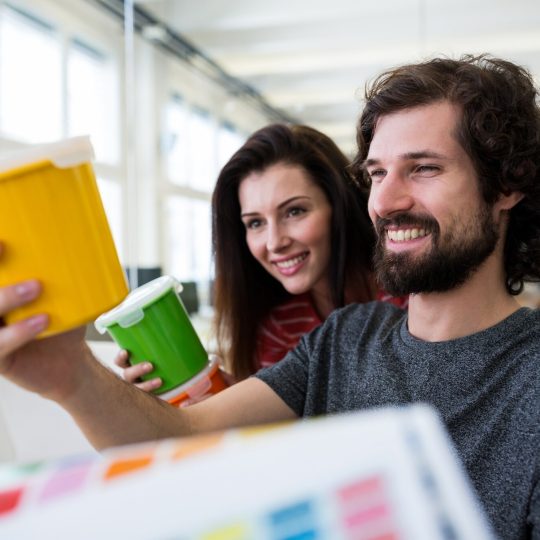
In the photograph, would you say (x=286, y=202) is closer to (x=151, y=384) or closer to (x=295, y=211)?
(x=295, y=211)

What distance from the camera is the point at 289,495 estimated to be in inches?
10.6

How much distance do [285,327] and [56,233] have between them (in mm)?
1158

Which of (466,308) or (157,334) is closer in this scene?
(466,308)

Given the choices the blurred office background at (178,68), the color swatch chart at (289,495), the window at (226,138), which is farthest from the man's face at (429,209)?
the window at (226,138)

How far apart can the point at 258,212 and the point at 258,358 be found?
1.26ft

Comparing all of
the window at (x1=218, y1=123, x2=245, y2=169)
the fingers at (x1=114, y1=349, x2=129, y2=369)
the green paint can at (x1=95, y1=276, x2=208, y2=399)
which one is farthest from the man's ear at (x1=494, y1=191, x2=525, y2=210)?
the window at (x1=218, y1=123, x2=245, y2=169)

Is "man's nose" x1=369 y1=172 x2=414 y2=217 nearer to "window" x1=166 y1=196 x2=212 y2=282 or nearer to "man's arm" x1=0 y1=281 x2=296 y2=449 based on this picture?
"man's arm" x1=0 y1=281 x2=296 y2=449

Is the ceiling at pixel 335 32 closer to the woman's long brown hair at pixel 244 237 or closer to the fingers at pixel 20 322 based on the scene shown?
the woman's long brown hair at pixel 244 237

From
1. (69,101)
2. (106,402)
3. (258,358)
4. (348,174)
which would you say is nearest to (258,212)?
(348,174)

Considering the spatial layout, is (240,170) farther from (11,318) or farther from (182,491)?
(182,491)

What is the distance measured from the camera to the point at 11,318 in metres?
0.66

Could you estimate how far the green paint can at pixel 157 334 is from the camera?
4.01 feet

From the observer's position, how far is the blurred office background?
3.80m

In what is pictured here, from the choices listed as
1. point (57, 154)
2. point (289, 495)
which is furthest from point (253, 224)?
point (289, 495)
